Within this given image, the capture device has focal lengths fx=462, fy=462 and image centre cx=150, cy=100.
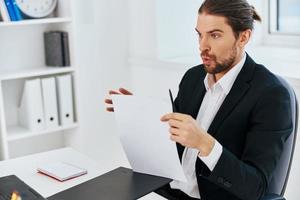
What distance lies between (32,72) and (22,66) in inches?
7.5

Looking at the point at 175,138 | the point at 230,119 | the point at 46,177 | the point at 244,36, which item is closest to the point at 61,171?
the point at 46,177

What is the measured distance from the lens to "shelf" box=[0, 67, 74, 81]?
2.68 m

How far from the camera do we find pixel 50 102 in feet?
9.31

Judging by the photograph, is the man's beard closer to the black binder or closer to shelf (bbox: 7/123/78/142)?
the black binder

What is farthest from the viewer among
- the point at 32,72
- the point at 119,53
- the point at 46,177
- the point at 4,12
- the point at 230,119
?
the point at 119,53

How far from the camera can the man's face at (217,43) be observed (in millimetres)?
1563

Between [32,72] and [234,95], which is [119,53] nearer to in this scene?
[32,72]

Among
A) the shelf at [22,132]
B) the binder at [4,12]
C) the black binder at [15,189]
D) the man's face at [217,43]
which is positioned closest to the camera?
the black binder at [15,189]

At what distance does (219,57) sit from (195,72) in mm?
313

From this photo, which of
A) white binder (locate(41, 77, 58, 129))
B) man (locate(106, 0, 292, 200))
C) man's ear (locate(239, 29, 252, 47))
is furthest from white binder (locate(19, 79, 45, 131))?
man's ear (locate(239, 29, 252, 47))

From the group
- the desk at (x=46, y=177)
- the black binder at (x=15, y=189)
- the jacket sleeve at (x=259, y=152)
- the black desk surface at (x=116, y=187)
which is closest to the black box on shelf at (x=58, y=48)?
the desk at (x=46, y=177)

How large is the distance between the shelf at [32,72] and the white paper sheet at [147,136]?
1367 mm

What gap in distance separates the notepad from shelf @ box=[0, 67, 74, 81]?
1.08 metres

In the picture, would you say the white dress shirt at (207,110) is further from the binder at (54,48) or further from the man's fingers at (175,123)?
the binder at (54,48)
